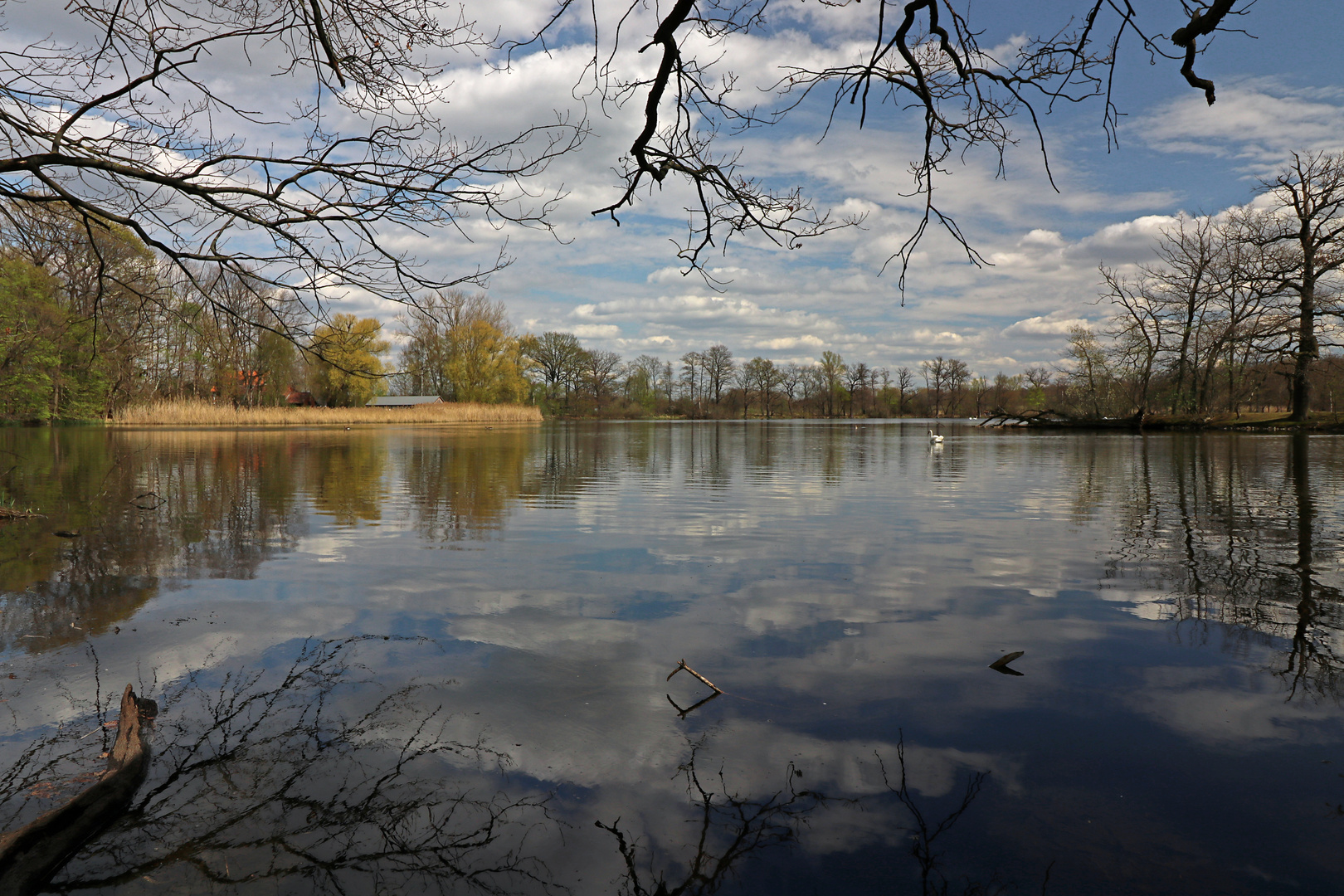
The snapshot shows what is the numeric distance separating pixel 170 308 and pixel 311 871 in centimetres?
435

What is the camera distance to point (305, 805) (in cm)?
291

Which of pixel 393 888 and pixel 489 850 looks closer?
pixel 393 888

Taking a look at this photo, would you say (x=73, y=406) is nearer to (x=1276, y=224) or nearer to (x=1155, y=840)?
(x=1155, y=840)

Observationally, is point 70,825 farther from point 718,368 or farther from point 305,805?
point 718,368

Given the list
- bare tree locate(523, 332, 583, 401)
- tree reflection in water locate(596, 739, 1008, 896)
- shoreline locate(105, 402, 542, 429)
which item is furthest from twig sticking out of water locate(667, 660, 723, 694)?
bare tree locate(523, 332, 583, 401)

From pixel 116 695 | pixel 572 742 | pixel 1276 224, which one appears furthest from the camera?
pixel 1276 224

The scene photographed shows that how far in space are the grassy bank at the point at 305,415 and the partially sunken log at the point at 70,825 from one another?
45019mm

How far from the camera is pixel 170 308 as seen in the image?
16.9 feet

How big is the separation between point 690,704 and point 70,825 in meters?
2.68

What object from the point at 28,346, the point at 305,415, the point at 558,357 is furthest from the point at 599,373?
the point at 28,346

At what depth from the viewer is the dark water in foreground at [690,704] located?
265 cm

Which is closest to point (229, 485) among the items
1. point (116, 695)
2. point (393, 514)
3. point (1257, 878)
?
point (393, 514)

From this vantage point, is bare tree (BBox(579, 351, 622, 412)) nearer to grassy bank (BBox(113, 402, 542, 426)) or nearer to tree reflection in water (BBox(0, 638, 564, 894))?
grassy bank (BBox(113, 402, 542, 426))

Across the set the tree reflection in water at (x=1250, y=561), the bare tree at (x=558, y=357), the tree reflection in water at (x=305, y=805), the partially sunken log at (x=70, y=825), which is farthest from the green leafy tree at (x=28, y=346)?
the bare tree at (x=558, y=357)
